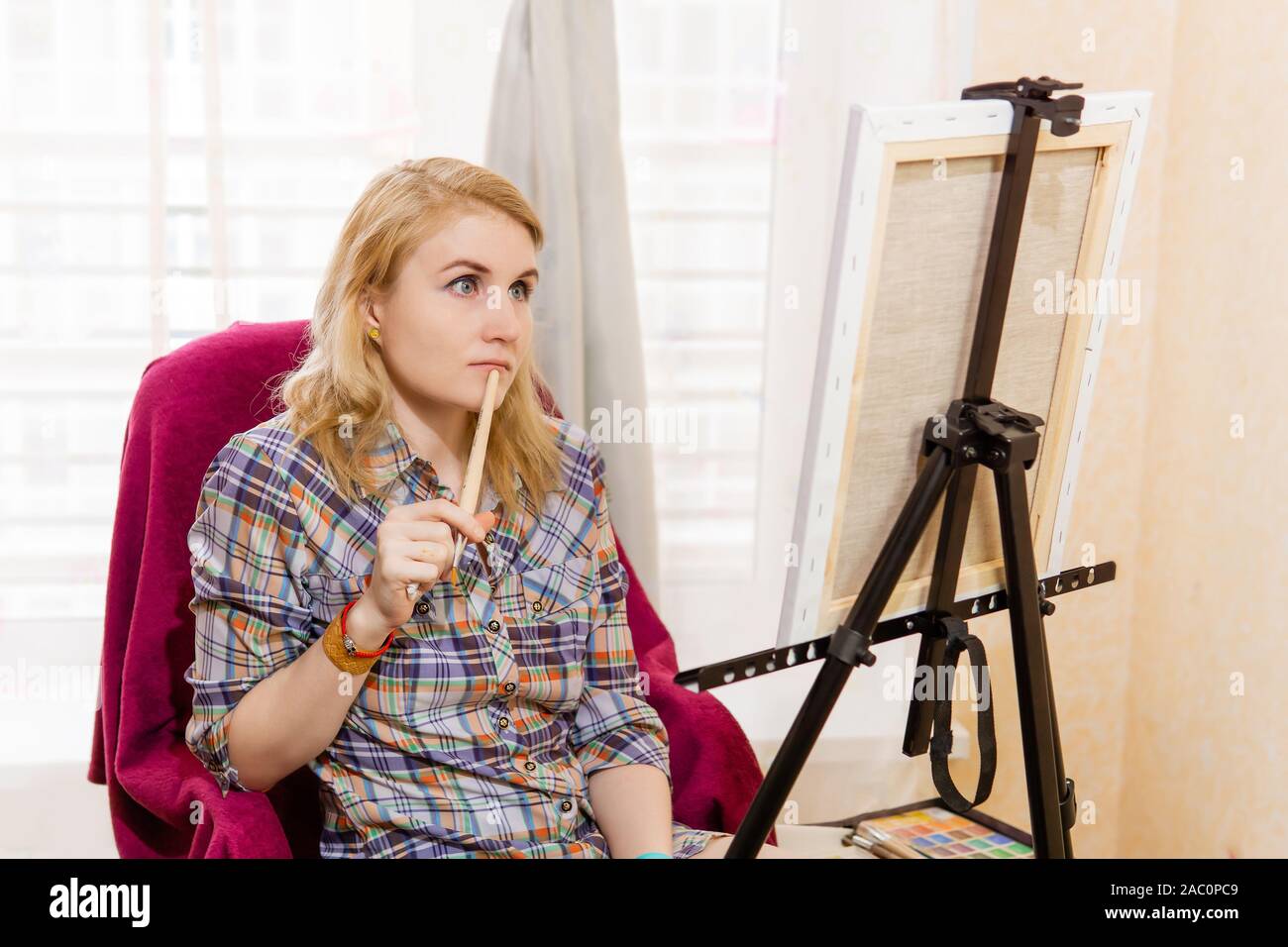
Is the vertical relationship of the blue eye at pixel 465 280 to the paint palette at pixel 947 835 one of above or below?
above

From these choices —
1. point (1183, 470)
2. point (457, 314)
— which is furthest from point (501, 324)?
point (1183, 470)

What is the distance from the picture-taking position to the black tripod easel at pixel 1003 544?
1162 mm

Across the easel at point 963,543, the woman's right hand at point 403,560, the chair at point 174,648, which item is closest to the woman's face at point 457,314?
the woman's right hand at point 403,560

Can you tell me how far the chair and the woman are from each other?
0.41 ft

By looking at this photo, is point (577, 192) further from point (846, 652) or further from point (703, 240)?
point (846, 652)

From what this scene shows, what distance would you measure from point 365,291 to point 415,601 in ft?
1.16

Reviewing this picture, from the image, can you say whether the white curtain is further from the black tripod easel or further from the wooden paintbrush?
the black tripod easel

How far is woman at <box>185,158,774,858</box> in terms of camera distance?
1269 mm

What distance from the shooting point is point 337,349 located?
4.37 ft

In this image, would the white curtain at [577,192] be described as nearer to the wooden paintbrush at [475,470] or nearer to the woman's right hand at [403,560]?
the wooden paintbrush at [475,470]

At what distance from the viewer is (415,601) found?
1232 millimetres

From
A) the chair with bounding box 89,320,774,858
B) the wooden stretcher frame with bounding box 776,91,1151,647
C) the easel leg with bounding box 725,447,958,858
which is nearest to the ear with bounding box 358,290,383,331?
the chair with bounding box 89,320,774,858

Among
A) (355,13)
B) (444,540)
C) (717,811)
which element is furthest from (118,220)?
(717,811)

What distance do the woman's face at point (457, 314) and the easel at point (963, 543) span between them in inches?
16.9
